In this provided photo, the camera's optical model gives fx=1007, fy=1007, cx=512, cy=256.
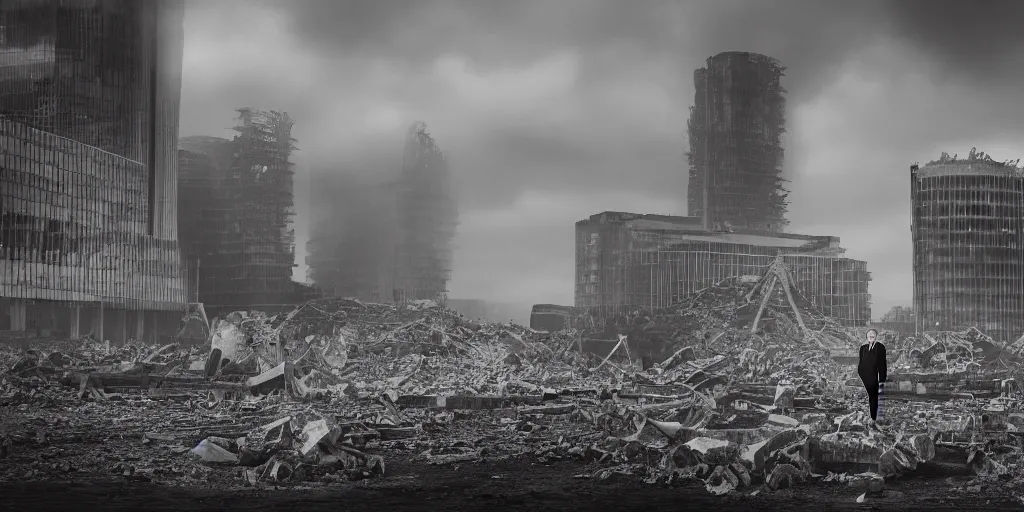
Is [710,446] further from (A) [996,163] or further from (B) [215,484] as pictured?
(A) [996,163]

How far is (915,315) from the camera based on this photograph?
50.7 metres

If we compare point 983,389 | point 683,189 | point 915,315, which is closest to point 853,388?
point 983,389

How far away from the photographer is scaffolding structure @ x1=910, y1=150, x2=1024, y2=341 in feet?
162

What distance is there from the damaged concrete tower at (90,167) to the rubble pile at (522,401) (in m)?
4.48

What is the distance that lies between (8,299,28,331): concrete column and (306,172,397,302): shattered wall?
19.1 m

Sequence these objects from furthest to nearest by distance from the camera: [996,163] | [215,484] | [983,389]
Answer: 1. [996,163]
2. [983,389]
3. [215,484]

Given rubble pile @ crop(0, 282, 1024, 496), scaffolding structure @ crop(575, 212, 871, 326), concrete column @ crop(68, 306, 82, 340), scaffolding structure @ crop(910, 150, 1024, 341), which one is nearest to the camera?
rubble pile @ crop(0, 282, 1024, 496)

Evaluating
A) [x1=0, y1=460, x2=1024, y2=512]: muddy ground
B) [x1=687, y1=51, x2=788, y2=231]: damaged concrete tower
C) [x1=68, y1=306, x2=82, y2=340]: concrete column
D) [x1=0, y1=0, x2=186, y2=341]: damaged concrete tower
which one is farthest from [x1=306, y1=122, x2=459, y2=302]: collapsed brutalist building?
[x1=0, y1=460, x2=1024, y2=512]: muddy ground

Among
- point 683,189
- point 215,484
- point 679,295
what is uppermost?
point 683,189

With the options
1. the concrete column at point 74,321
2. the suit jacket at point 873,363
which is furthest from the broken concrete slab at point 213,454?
the concrete column at point 74,321

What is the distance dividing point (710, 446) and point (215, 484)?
8.35 m

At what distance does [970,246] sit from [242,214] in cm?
→ 4352

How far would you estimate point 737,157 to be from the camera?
60531mm

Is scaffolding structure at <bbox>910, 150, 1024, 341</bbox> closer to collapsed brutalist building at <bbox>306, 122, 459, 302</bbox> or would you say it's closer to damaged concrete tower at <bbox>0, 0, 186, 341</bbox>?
collapsed brutalist building at <bbox>306, 122, 459, 302</bbox>
